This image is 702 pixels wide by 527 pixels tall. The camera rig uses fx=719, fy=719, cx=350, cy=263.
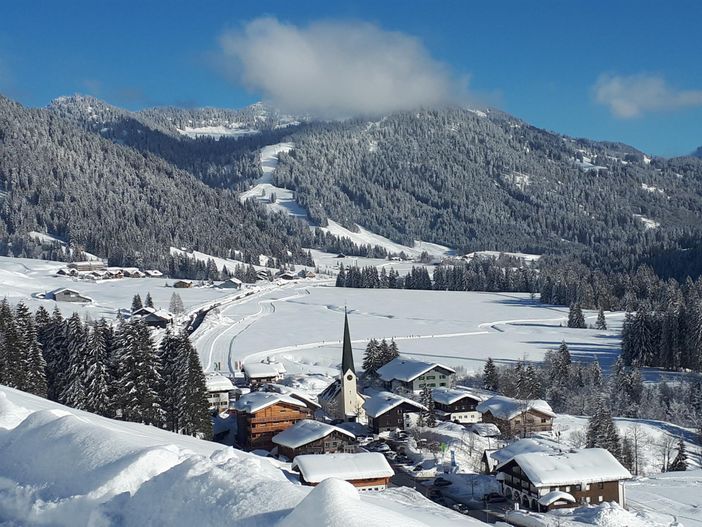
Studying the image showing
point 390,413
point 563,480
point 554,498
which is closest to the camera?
point 554,498

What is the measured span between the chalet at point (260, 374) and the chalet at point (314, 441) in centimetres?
1805

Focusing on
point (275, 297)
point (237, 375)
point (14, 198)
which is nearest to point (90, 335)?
point (237, 375)

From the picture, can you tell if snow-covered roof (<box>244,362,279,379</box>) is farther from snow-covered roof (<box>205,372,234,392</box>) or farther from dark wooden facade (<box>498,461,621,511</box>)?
dark wooden facade (<box>498,461,621,511</box>)

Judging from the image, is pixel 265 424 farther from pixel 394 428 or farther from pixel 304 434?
pixel 394 428

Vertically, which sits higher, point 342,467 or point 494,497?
point 342,467

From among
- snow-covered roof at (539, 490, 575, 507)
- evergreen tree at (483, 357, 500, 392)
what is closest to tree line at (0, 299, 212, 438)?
snow-covered roof at (539, 490, 575, 507)

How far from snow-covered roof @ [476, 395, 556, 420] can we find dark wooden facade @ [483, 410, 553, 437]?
0.23 metres

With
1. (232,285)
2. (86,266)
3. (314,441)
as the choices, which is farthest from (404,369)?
(86,266)

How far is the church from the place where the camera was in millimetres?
45281

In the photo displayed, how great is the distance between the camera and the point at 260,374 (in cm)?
5459

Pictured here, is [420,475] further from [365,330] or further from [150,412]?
[365,330]

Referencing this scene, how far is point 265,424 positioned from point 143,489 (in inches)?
1158

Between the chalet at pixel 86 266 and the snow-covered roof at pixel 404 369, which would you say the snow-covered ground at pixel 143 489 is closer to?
the snow-covered roof at pixel 404 369

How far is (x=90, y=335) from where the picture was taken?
33125mm
